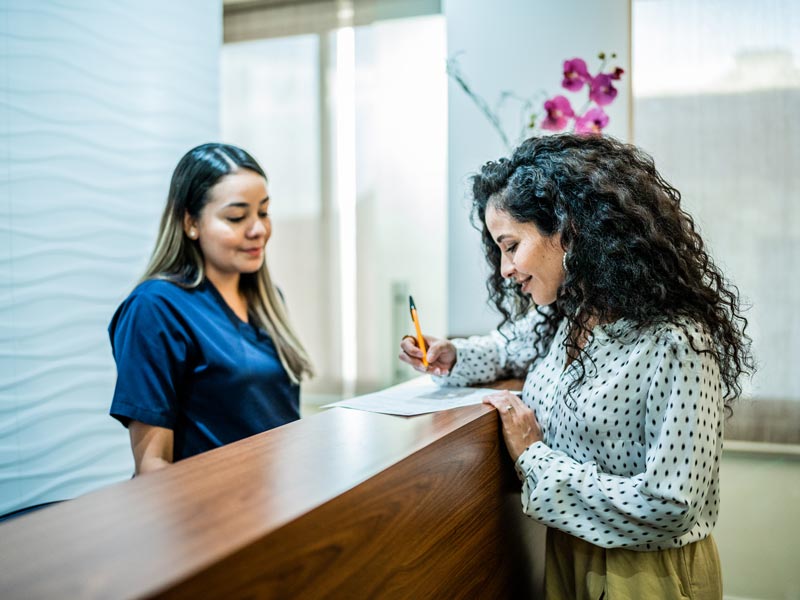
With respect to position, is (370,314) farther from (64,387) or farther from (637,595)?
(637,595)

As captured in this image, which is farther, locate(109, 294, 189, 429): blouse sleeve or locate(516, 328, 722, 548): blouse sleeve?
locate(109, 294, 189, 429): blouse sleeve

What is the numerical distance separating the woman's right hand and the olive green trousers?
1.58 feet

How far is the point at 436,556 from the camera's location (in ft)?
3.24

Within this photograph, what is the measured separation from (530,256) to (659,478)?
0.44 m

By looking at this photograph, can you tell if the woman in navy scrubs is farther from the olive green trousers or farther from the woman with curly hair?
the olive green trousers

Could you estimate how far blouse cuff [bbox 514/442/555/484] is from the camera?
117 cm

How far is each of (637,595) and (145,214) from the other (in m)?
1.78

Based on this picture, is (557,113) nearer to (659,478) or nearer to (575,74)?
(575,74)

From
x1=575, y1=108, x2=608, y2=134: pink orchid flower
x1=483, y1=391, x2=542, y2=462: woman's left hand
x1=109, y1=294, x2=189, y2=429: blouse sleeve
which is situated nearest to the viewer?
x1=483, y1=391, x2=542, y2=462: woman's left hand

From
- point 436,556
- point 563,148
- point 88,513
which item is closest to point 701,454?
point 436,556

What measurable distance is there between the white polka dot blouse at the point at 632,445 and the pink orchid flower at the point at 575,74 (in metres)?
1.28

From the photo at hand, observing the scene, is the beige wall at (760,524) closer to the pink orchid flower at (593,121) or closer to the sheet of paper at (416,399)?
the pink orchid flower at (593,121)

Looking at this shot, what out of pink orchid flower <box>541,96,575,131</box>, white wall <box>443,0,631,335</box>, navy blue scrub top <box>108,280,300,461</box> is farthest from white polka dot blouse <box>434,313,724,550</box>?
white wall <box>443,0,631,335</box>

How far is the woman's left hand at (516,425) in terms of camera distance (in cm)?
125
